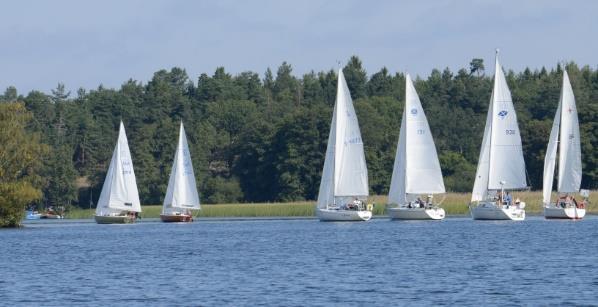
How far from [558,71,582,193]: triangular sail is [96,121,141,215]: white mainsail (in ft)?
107

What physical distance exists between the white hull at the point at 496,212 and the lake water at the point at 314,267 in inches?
251

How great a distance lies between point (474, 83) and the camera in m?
166

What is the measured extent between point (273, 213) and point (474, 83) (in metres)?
64.7

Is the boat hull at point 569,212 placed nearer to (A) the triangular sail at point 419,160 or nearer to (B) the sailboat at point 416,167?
(B) the sailboat at point 416,167

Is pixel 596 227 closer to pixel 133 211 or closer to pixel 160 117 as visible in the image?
pixel 133 211

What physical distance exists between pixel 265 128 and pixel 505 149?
54.7 metres

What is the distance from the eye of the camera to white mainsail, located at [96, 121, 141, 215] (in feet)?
334

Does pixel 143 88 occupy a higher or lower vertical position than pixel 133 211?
higher

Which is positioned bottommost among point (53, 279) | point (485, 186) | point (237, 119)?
point (53, 279)

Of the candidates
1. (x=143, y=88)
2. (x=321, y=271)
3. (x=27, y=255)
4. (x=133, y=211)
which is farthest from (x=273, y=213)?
(x=143, y=88)

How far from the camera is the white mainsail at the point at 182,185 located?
104 m

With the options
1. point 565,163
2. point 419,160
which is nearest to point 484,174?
point 419,160

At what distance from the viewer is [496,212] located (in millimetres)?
87188

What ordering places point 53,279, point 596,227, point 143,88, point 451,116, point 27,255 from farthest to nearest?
point 143,88 < point 451,116 < point 596,227 < point 27,255 < point 53,279
